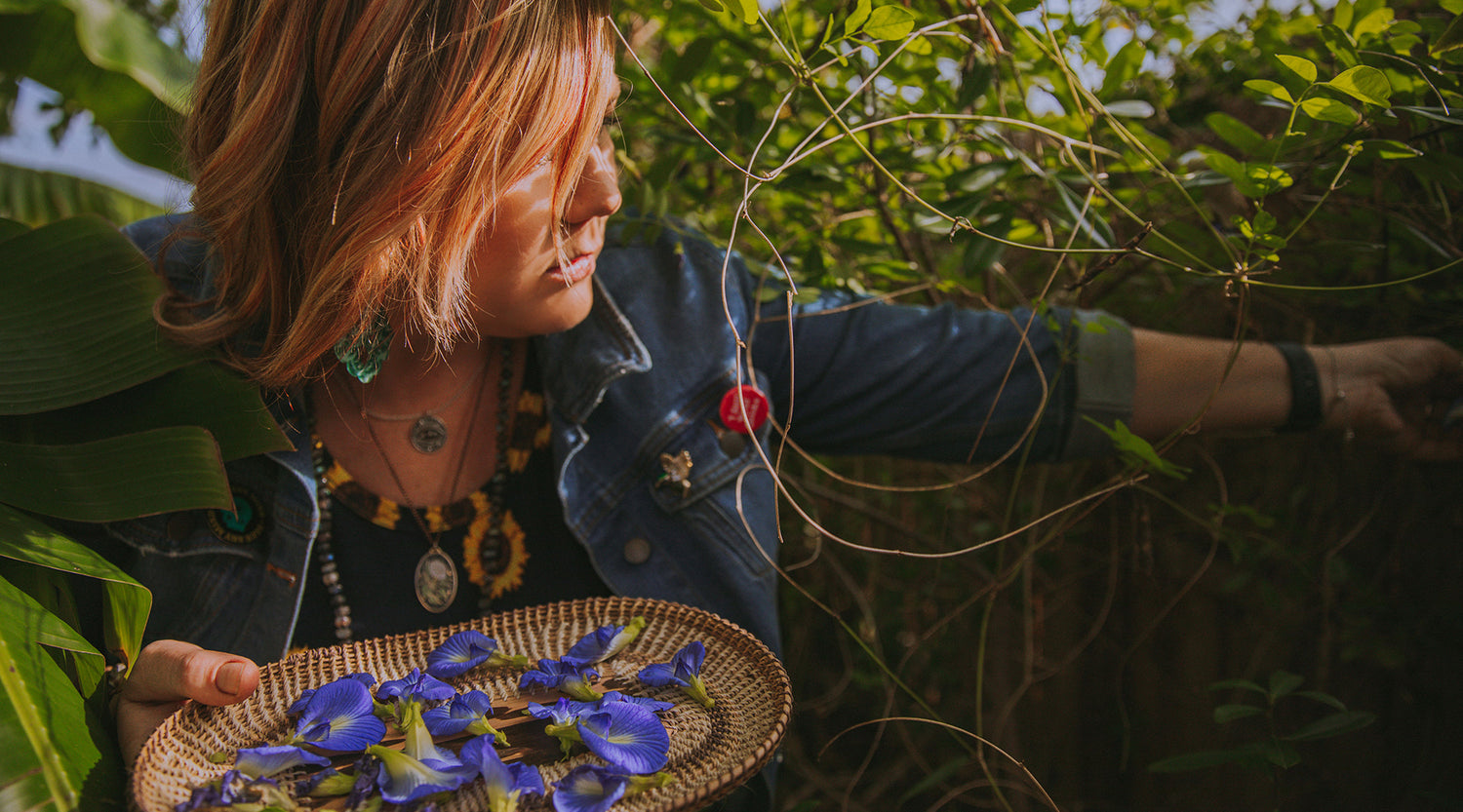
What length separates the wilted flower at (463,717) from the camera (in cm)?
61

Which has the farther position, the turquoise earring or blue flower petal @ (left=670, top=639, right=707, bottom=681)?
the turquoise earring

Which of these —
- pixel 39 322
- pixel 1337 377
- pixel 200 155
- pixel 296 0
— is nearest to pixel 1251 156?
pixel 1337 377

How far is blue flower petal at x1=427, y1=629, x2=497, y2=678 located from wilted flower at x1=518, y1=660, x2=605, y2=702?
4 cm

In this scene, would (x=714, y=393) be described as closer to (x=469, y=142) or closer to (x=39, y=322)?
(x=469, y=142)

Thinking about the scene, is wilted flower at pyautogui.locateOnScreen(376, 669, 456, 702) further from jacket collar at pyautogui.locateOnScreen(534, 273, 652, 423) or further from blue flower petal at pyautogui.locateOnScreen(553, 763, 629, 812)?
jacket collar at pyautogui.locateOnScreen(534, 273, 652, 423)

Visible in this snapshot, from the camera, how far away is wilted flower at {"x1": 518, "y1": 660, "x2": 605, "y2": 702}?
2.16 feet

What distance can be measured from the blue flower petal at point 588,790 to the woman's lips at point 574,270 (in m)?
0.47

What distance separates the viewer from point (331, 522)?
99 centimetres

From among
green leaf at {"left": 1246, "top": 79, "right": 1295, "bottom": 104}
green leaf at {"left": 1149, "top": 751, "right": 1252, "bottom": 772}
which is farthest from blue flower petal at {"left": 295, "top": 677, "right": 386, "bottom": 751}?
green leaf at {"left": 1246, "top": 79, "right": 1295, "bottom": 104}

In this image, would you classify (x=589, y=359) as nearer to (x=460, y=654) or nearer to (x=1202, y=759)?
(x=460, y=654)

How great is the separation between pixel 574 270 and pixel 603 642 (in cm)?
36

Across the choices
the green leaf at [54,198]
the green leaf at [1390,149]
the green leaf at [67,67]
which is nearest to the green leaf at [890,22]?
the green leaf at [1390,149]

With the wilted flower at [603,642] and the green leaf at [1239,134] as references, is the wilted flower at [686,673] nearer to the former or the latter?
the wilted flower at [603,642]

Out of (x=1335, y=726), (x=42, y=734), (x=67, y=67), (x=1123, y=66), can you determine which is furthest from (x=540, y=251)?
(x=67, y=67)
